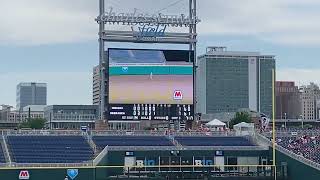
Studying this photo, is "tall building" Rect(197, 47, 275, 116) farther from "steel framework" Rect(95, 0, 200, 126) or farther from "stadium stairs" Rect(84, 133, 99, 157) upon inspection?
"stadium stairs" Rect(84, 133, 99, 157)

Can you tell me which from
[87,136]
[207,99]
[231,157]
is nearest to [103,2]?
[87,136]

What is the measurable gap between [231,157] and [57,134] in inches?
412

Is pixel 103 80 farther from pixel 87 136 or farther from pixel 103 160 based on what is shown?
pixel 103 160

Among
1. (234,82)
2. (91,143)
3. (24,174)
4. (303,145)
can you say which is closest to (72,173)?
(24,174)

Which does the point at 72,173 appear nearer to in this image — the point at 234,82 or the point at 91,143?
the point at 91,143

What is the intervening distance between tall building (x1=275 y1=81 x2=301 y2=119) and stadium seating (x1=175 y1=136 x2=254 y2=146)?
117776 mm

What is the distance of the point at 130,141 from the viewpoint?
146 feet

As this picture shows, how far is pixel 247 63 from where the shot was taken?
172 metres

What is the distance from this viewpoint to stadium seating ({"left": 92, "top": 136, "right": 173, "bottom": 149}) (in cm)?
4366

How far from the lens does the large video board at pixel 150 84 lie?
44.3m

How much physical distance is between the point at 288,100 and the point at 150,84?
12869 cm

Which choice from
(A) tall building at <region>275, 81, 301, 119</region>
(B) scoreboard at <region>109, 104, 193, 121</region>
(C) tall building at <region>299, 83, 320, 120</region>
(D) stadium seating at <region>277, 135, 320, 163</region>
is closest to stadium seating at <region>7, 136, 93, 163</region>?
(B) scoreboard at <region>109, 104, 193, 121</region>

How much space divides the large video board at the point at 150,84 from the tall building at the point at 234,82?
11753 centimetres

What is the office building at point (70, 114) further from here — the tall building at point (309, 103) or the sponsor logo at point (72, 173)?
the sponsor logo at point (72, 173)
